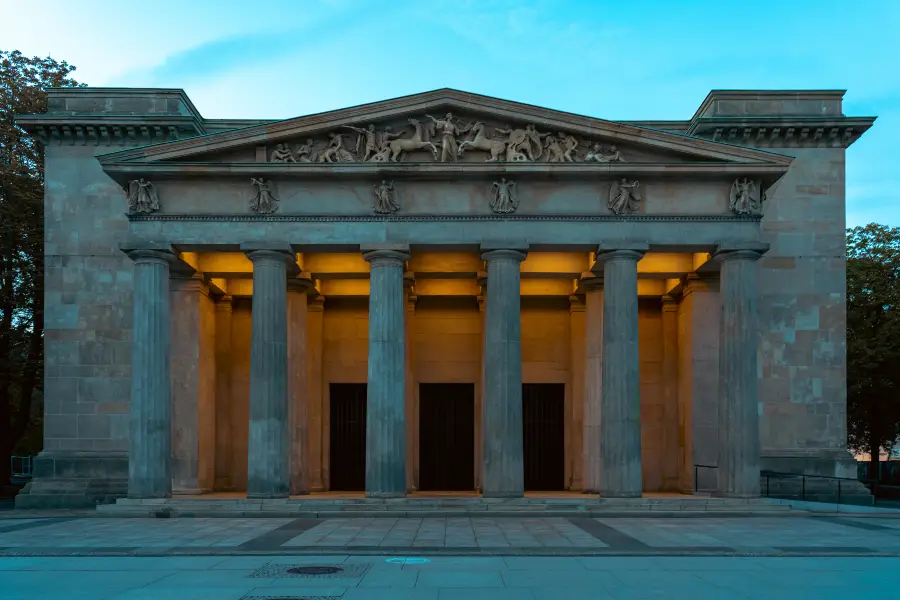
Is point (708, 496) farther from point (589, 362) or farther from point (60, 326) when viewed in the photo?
point (60, 326)

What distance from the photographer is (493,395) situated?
113 ft

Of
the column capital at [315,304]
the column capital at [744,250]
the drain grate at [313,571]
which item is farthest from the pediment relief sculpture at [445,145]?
the drain grate at [313,571]

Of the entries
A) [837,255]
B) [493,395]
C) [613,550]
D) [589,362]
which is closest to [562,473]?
[589,362]

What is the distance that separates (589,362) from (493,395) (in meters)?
6.95

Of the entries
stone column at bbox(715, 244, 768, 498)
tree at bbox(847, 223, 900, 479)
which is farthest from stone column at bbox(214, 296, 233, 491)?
→ tree at bbox(847, 223, 900, 479)

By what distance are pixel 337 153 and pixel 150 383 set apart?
11.0 metres

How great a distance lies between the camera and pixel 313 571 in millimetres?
19625

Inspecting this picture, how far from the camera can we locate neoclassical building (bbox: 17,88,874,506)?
34.3 meters

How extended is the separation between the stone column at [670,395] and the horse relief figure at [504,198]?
11.3 metres

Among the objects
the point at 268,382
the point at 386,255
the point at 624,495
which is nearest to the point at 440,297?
the point at 386,255

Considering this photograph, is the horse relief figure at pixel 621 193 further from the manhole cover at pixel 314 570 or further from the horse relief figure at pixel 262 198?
the manhole cover at pixel 314 570

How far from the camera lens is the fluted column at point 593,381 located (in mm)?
38875

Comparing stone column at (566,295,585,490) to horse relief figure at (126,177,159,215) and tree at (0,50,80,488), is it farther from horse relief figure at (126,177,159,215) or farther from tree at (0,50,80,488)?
tree at (0,50,80,488)

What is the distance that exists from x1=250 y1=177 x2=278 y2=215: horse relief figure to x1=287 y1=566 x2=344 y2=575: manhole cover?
17.7m
